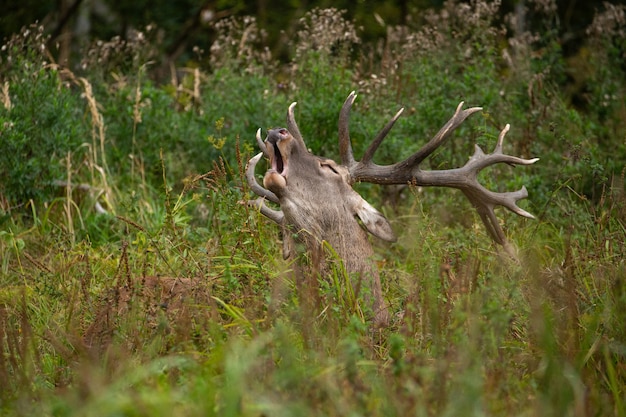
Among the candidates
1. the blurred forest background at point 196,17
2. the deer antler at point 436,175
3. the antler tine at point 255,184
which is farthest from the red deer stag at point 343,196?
the blurred forest background at point 196,17

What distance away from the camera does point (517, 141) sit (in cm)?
754

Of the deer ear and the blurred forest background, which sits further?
the blurred forest background

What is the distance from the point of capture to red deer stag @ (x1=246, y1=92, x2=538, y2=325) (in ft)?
15.0

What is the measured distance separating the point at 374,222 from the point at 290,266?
53 centimetres

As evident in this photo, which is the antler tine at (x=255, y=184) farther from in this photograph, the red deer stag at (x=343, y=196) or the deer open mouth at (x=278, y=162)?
the deer open mouth at (x=278, y=162)

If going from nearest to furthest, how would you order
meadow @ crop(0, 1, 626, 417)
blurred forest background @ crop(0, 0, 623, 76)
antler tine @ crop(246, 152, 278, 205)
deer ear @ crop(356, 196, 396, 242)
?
meadow @ crop(0, 1, 626, 417) → deer ear @ crop(356, 196, 396, 242) → antler tine @ crop(246, 152, 278, 205) → blurred forest background @ crop(0, 0, 623, 76)

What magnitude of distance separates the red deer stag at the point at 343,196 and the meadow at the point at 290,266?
6.5 inches

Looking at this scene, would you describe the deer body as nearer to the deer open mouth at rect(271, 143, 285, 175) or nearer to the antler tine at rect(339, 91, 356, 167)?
the deer open mouth at rect(271, 143, 285, 175)

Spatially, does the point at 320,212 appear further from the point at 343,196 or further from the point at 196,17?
the point at 196,17

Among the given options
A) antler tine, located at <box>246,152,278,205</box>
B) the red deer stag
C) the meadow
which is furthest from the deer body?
antler tine, located at <box>246,152,278,205</box>

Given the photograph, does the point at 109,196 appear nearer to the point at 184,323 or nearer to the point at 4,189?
the point at 4,189

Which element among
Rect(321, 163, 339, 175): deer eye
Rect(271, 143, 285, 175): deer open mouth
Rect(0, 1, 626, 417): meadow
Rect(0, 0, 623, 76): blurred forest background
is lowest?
Rect(0, 0, 623, 76): blurred forest background

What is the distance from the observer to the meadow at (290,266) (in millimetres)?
3223

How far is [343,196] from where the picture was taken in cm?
474
